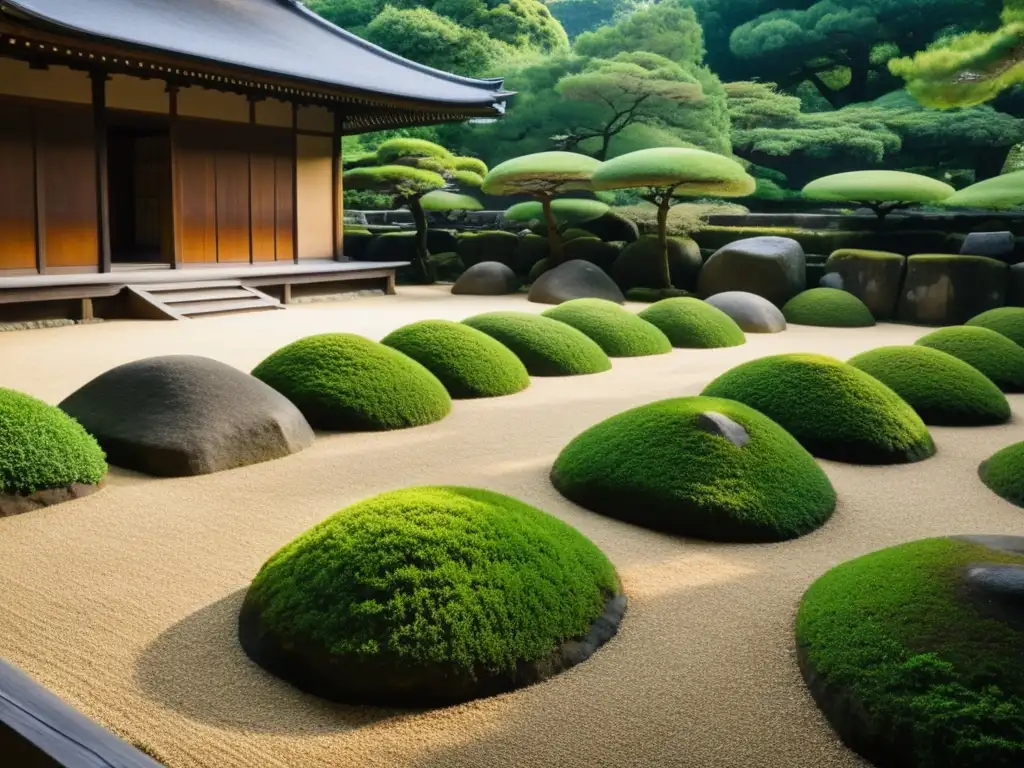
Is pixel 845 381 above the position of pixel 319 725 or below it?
above

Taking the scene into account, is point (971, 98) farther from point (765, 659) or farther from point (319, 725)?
point (319, 725)

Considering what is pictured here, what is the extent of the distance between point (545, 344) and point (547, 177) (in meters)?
8.32

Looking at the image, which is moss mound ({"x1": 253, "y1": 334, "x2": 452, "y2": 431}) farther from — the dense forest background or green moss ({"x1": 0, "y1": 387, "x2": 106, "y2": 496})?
the dense forest background

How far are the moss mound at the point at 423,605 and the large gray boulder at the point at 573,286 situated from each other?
1103 cm

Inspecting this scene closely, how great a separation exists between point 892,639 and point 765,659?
378mm

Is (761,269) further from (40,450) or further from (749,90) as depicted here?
(749,90)

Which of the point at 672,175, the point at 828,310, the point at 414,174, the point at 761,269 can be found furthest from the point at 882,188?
the point at 414,174

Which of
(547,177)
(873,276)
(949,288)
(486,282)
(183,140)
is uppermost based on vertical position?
(183,140)

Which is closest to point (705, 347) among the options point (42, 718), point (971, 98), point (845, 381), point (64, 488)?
point (845, 381)

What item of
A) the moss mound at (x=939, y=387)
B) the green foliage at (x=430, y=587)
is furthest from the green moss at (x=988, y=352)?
the green foliage at (x=430, y=587)

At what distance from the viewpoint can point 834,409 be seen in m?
5.27

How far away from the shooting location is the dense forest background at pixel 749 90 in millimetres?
20062

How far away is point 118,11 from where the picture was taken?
11.6 m

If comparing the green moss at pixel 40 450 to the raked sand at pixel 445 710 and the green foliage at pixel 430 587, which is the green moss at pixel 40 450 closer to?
the raked sand at pixel 445 710
